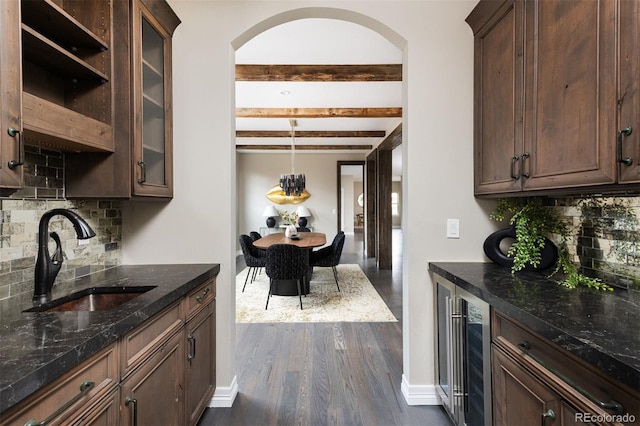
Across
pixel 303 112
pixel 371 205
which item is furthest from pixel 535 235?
pixel 371 205

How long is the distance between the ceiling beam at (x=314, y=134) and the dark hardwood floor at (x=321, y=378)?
3.68 m

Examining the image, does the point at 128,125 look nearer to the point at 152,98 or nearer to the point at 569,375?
the point at 152,98

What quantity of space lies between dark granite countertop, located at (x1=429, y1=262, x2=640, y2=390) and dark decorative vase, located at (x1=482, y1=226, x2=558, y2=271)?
0.06 metres

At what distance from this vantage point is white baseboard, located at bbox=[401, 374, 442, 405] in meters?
1.95

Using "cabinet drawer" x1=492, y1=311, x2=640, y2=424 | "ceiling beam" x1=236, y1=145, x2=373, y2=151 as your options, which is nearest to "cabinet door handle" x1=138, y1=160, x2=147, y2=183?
"cabinet drawer" x1=492, y1=311, x2=640, y2=424

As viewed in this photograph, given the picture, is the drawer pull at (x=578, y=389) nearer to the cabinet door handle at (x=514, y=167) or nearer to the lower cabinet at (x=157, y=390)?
the cabinet door handle at (x=514, y=167)

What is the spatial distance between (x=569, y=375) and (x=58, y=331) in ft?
5.18

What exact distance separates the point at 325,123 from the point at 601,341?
4.95 meters

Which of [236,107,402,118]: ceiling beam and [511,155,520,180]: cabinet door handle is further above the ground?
[236,107,402,118]: ceiling beam

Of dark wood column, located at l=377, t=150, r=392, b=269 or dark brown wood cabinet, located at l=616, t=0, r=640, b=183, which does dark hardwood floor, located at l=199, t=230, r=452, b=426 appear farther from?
dark wood column, located at l=377, t=150, r=392, b=269

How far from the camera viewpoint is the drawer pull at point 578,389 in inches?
Answer: 29.9

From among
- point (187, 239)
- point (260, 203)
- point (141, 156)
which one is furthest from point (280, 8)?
point (260, 203)

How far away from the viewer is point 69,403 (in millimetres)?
813

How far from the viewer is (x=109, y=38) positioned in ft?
4.94
